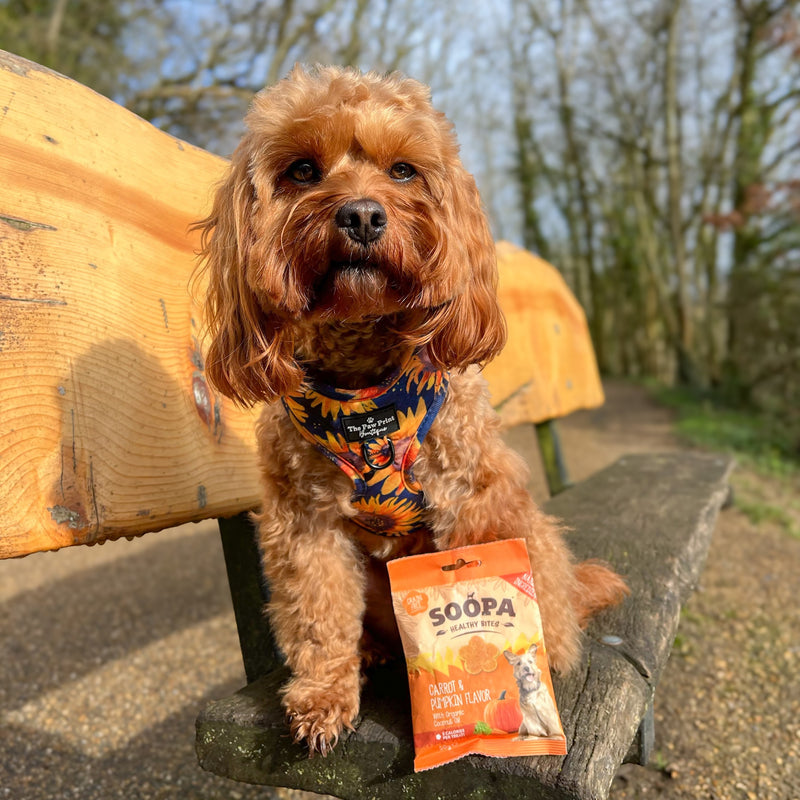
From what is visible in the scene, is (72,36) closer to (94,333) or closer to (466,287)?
(94,333)

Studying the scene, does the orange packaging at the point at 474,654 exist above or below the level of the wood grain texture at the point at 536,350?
below

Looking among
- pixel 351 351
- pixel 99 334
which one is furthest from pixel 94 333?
pixel 351 351

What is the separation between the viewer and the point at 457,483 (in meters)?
1.69

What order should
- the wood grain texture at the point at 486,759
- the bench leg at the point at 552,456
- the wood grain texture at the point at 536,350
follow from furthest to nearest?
the bench leg at the point at 552,456, the wood grain texture at the point at 536,350, the wood grain texture at the point at 486,759

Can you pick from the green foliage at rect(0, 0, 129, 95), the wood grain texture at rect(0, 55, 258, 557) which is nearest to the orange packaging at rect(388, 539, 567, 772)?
the wood grain texture at rect(0, 55, 258, 557)

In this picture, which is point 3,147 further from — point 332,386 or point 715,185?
point 715,185

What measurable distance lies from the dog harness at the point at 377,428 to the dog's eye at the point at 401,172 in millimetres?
405

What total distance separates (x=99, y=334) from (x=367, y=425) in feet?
2.00

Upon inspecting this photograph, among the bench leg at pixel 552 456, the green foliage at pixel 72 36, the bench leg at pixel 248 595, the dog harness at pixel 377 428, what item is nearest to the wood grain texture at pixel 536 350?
the bench leg at pixel 552 456

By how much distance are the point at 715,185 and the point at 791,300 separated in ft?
22.3

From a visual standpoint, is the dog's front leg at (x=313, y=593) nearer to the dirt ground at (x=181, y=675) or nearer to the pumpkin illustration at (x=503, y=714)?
the pumpkin illustration at (x=503, y=714)


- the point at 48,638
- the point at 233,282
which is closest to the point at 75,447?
the point at 233,282

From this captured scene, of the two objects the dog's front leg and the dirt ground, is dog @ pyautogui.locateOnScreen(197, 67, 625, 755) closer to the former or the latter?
the dog's front leg

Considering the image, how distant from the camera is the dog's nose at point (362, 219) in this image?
140 centimetres
